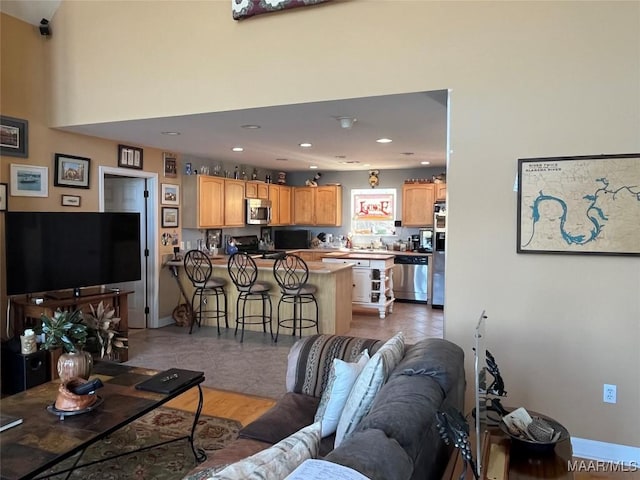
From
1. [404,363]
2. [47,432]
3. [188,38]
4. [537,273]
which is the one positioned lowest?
[47,432]

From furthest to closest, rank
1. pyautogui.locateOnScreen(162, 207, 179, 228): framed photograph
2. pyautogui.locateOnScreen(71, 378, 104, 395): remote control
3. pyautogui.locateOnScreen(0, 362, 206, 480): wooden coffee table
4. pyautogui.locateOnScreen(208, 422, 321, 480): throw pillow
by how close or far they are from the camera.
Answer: pyautogui.locateOnScreen(162, 207, 179, 228): framed photograph → pyautogui.locateOnScreen(71, 378, 104, 395): remote control → pyautogui.locateOnScreen(0, 362, 206, 480): wooden coffee table → pyautogui.locateOnScreen(208, 422, 321, 480): throw pillow

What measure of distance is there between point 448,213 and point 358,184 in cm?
582

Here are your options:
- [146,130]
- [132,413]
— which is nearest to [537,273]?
[132,413]

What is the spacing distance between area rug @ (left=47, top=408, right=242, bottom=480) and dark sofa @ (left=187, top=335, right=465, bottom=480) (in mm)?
773

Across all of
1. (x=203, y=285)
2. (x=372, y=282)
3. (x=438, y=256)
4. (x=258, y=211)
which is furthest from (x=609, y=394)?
(x=258, y=211)

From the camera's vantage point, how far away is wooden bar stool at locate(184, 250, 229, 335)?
19.3 feet

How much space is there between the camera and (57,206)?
4691 millimetres

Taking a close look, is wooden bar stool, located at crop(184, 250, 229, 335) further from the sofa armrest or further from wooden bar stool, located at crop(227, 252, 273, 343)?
the sofa armrest

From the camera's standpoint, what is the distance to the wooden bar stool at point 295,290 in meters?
5.52

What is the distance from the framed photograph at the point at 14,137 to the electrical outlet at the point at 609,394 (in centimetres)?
515

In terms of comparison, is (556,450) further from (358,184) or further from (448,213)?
(358,184)

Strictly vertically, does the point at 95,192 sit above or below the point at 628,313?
A: above

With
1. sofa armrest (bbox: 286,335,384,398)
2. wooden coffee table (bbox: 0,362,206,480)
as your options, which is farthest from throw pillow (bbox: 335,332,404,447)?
wooden coffee table (bbox: 0,362,206,480)

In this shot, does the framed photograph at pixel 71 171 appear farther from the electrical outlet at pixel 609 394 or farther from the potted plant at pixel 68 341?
the electrical outlet at pixel 609 394
